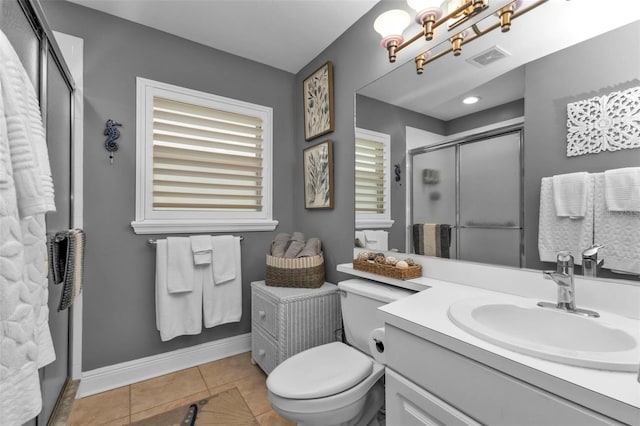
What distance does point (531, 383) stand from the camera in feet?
2.03

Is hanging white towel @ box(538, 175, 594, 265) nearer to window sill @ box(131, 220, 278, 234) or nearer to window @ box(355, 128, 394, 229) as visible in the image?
window @ box(355, 128, 394, 229)

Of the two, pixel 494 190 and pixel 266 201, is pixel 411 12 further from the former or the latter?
pixel 266 201

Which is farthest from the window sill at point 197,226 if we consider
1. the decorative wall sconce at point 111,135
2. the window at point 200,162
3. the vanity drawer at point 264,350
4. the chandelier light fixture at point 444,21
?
the chandelier light fixture at point 444,21

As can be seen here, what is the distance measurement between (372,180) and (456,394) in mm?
1214

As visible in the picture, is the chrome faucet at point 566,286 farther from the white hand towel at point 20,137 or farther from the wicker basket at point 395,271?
the white hand towel at point 20,137

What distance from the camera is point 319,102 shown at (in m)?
2.22

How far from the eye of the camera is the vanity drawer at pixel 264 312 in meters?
1.83

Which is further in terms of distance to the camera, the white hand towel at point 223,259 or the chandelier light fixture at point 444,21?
the white hand towel at point 223,259

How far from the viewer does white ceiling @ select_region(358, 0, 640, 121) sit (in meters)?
0.95

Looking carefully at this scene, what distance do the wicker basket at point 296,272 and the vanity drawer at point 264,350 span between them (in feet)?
1.18

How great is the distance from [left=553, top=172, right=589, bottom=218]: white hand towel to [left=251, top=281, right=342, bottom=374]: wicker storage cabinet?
1.30 meters

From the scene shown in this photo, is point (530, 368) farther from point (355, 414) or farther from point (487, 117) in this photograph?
point (487, 117)

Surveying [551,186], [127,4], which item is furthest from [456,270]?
[127,4]

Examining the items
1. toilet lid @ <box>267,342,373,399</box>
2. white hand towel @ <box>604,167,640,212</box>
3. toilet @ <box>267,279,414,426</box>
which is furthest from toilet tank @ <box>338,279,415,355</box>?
white hand towel @ <box>604,167,640,212</box>
